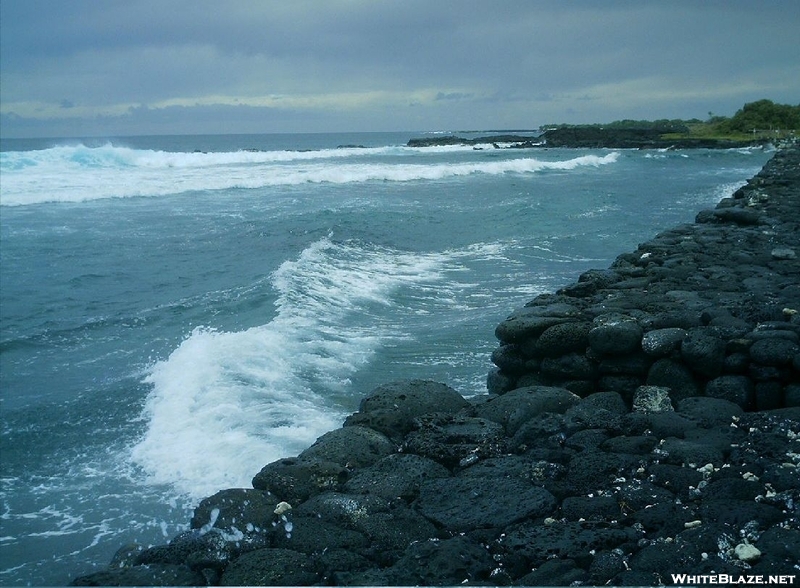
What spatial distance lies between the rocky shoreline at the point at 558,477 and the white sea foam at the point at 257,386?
3.80ft

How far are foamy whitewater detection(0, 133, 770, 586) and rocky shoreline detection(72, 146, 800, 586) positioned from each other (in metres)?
1.12

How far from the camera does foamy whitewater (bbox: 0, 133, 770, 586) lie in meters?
6.01

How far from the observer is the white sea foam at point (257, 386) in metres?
6.27

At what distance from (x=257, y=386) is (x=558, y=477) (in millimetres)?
4297

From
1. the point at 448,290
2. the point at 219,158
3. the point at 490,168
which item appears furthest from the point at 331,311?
the point at 219,158

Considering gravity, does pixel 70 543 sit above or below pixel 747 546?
below

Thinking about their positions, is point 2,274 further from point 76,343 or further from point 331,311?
point 331,311

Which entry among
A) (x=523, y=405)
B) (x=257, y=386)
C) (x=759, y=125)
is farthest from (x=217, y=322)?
(x=759, y=125)

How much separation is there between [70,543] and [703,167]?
141ft

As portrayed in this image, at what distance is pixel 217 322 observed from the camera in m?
10.9

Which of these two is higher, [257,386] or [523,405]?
[523,405]

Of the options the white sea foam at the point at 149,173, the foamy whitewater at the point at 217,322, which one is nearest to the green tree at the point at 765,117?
the white sea foam at the point at 149,173

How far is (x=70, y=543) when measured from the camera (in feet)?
16.9

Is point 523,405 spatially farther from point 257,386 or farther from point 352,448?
point 257,386
